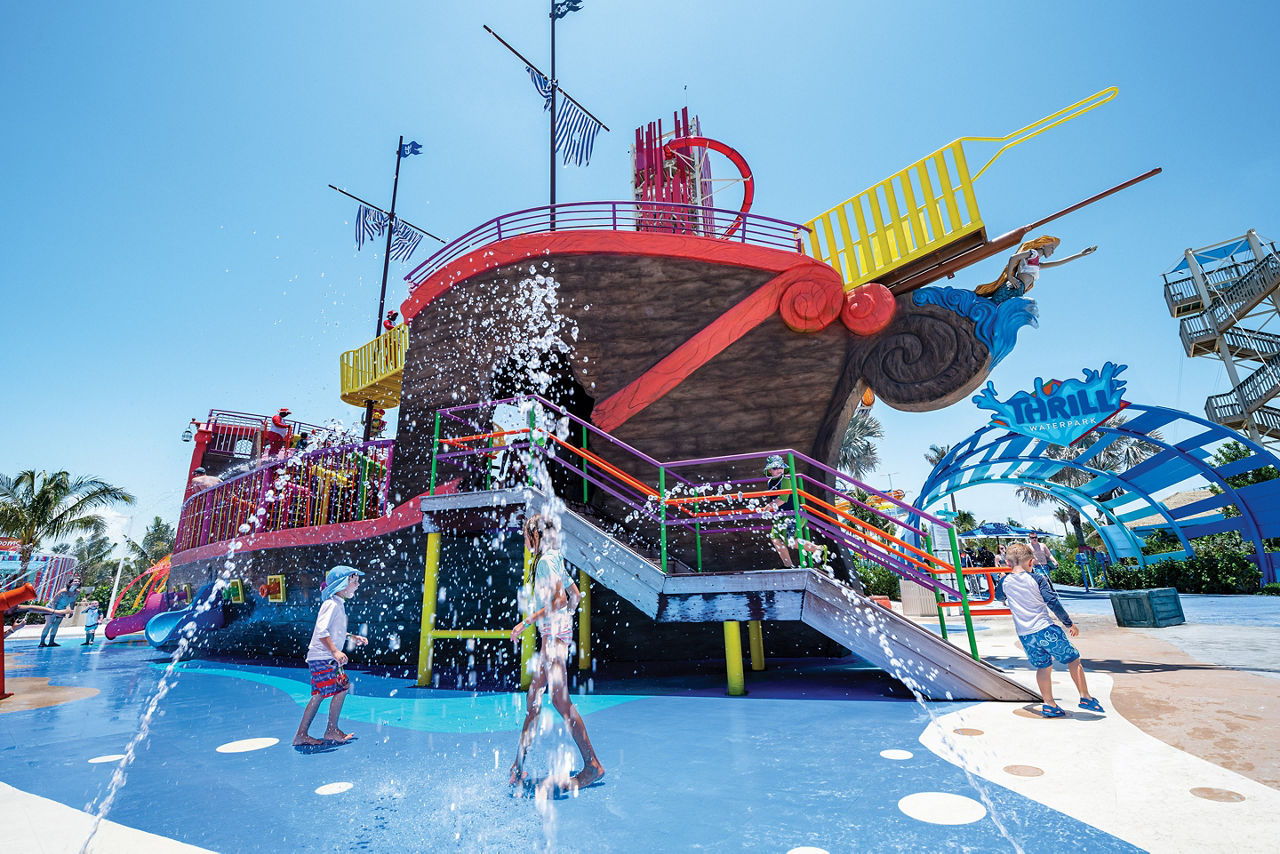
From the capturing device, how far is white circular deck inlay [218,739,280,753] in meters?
4.82

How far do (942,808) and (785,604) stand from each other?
305 centimetres

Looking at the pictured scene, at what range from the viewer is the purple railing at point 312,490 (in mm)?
10672

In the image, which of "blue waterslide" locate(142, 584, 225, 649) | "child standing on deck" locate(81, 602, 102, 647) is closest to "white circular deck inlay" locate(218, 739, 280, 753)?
"blue waterslide" locate(142, 584, 225, 649)

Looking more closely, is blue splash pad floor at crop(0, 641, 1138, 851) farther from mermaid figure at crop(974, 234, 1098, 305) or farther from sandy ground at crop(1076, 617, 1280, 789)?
mermaid figure at crop(974, 234, 1098, 305)

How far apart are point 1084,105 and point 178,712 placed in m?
14.8

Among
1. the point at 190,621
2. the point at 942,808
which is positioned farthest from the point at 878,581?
the point at 190,621

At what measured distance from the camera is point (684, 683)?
7656mm

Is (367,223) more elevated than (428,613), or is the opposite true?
(367,223)

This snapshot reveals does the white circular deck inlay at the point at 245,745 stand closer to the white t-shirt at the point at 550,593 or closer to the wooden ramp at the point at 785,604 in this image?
the wooden ramp at the point at 785,604

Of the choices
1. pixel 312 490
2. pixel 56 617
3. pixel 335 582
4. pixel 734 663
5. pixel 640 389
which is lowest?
pixel 734 663

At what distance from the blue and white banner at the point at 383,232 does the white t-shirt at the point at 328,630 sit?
1790 cm

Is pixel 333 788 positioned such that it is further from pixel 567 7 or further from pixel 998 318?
A: pixel 567 7

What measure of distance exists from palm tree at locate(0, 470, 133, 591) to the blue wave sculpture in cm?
4110

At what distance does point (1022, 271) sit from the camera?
9.07 m
